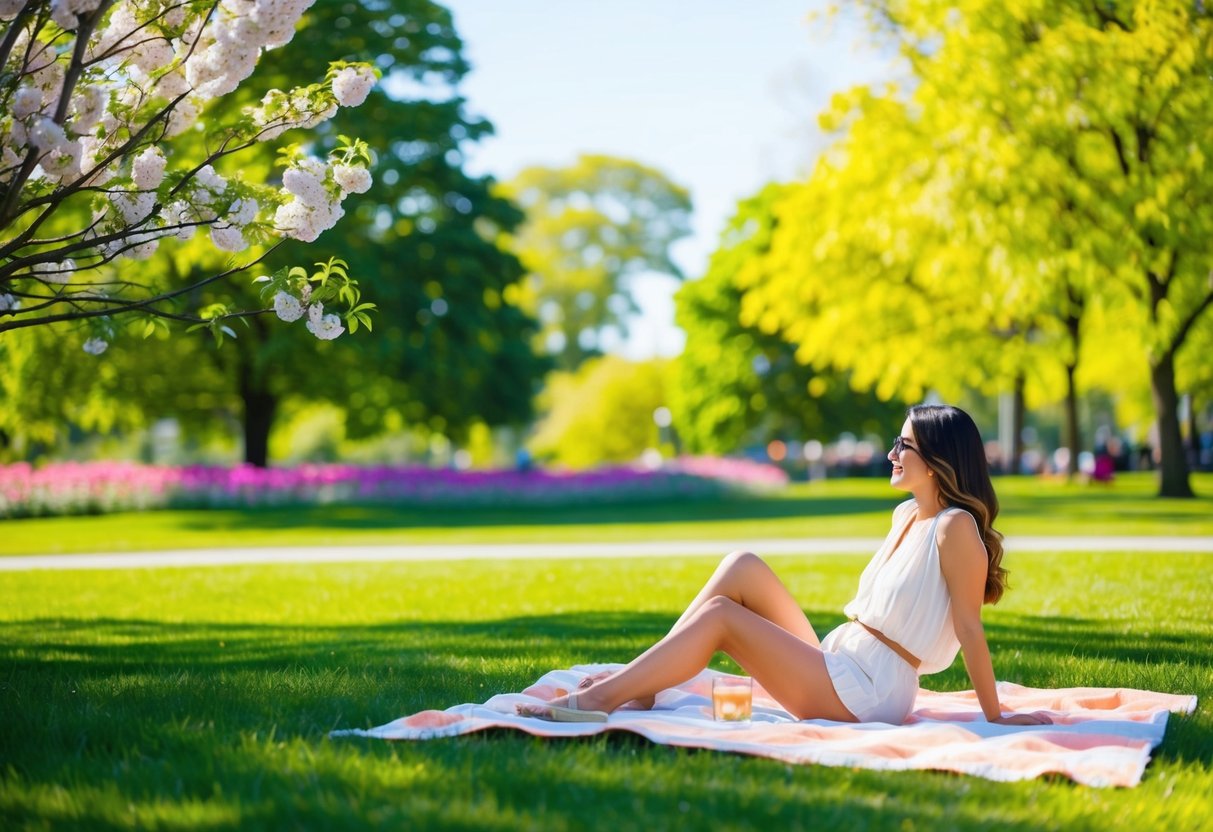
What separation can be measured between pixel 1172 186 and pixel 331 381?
53.1 feet

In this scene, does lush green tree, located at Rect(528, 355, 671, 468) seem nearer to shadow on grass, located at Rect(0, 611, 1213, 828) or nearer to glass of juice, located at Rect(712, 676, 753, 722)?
shadow on grass, located at Rect(0, 611, 1213, 828)

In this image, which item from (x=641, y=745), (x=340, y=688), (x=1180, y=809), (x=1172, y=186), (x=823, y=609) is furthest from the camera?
(x=1172, y=186)

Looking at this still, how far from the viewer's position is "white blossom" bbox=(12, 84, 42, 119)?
16.3 ft

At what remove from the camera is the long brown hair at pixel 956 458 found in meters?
4.97

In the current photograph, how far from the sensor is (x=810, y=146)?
33.0 m

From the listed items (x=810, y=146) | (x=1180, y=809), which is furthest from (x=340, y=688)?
(x=810, y=146)

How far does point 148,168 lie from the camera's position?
5.54 metres

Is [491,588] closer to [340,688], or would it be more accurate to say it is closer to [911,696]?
[340,688]

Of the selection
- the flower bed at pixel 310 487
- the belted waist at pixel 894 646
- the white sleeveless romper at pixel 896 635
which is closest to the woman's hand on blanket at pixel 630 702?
the white sleeveless romper at pixel 896 635

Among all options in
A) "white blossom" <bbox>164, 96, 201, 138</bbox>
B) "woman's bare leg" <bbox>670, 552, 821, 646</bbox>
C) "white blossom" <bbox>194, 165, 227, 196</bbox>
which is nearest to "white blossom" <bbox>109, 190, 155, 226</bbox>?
"white blossom" <bbox>194, 165, 227, 196</bbox>

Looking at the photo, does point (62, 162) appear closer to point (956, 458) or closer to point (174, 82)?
point (174, 82)

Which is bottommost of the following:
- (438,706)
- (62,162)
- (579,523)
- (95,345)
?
(579,523)

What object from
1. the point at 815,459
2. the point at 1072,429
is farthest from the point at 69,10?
the point at 815,459

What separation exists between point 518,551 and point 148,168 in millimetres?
10502
